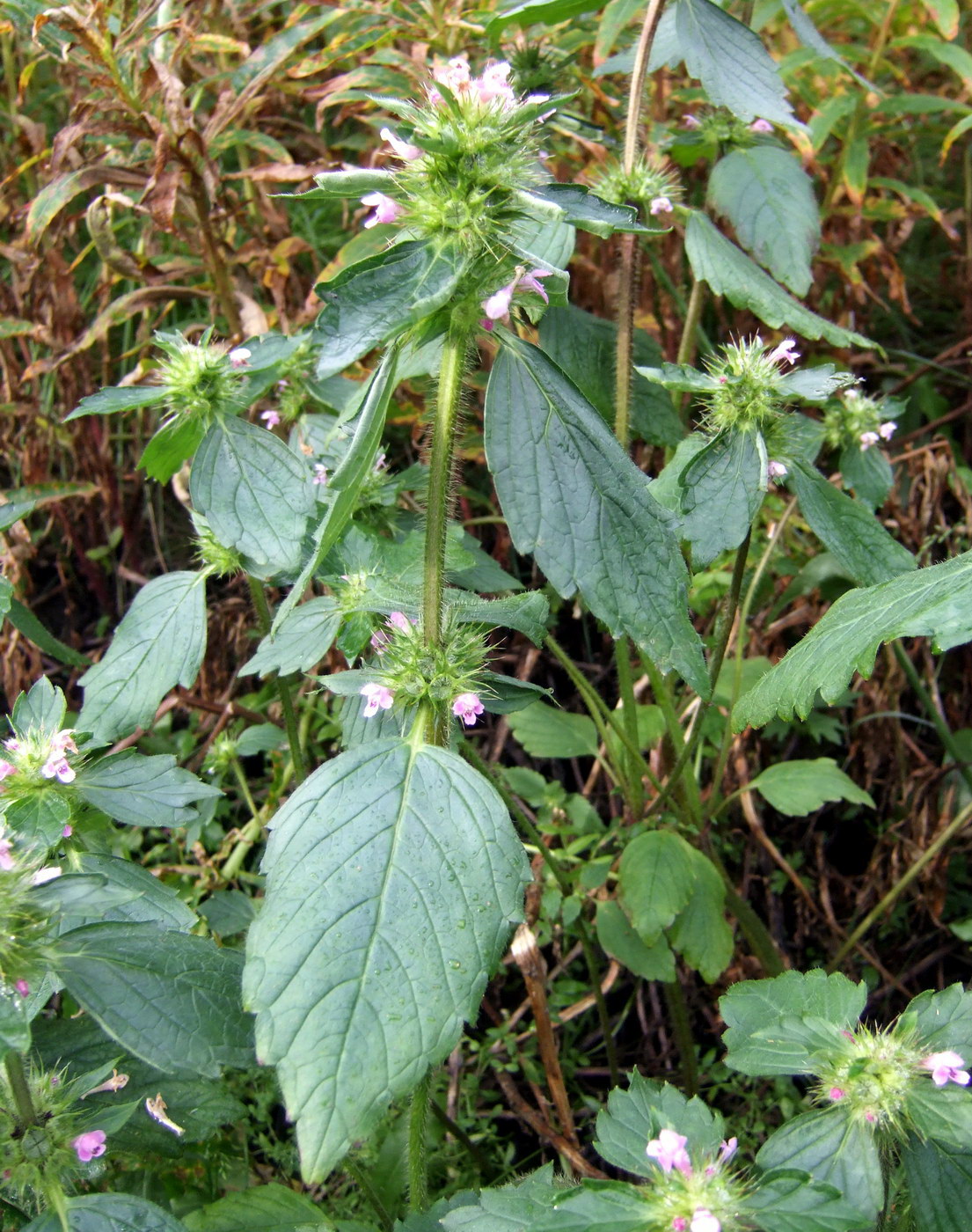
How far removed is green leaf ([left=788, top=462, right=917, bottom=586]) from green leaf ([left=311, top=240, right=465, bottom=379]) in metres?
0.81

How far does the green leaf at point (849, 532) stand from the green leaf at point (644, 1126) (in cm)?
86

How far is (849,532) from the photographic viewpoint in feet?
5.77

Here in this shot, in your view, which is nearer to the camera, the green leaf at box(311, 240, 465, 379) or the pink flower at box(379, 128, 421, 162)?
the green leaf at box(311, 240, 465, 379)

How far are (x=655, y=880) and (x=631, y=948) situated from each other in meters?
0.17

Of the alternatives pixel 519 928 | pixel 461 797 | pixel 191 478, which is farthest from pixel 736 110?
pixel 519 928

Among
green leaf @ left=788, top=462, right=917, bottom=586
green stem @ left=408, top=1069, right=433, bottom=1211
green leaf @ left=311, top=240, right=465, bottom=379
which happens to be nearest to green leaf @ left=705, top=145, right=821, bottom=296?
green leaf @ left=788, top=462, right=917, bottom=586

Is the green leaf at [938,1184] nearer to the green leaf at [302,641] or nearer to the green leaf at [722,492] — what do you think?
the green leaf at [722,492]

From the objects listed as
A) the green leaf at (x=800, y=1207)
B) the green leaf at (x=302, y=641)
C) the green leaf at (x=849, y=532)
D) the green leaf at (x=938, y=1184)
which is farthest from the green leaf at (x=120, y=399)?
the green leaf at (x=938, y=1184)

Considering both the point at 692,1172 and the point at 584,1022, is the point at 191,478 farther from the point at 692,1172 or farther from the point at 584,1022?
the point at 584,1022

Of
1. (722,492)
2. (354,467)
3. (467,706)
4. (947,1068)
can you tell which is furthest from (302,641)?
(947,1068)

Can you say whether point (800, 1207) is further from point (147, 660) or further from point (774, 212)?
point (774, 212)

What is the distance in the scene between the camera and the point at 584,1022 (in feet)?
7.78

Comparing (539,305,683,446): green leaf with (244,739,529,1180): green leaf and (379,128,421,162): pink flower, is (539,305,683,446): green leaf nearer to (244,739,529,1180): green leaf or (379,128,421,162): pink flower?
(379,128,421,162): pink flower

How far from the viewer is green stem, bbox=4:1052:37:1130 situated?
3.68 feet
